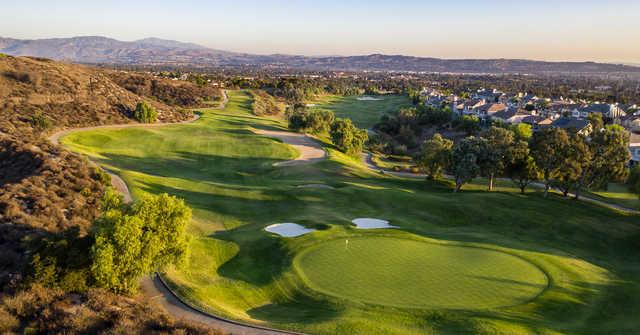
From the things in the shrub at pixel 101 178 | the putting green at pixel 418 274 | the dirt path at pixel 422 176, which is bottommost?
the dirt path at pixel 422 176

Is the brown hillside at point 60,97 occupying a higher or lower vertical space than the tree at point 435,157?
higher

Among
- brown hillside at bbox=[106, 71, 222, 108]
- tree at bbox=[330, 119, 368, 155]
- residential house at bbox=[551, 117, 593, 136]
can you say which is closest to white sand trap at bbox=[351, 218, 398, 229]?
tree at bbox=[330, 119, 368, 155]

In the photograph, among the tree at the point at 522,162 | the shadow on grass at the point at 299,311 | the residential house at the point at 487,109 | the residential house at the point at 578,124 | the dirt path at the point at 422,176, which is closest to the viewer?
the shadow on grass at the point at 299,311

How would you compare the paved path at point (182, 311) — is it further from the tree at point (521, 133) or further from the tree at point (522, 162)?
the tree at point (521, 133)

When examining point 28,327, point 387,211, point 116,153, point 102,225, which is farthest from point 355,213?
point 116,153

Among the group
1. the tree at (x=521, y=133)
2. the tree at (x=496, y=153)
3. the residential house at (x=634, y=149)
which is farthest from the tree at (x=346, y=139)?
the residential house at (x=634, y=149)

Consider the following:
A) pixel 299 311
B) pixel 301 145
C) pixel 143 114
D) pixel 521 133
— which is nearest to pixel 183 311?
pixel 299 311
